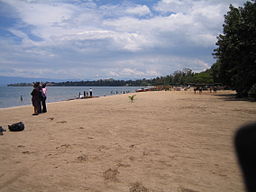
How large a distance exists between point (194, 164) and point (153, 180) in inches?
44.8

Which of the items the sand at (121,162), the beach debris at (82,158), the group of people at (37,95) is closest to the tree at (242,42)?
the sand at (121,162)

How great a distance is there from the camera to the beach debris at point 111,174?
359 centimetres

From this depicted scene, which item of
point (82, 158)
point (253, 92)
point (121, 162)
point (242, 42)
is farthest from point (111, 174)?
point (242, 42)

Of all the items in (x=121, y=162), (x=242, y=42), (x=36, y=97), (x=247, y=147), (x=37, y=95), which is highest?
(x=242, y=42)

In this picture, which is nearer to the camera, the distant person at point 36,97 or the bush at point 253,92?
the distant person at point 36,97

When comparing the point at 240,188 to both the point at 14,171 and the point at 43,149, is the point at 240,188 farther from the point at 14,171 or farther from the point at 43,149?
the point at 43,149

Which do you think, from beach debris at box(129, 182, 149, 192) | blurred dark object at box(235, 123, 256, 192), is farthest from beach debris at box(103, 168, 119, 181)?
blurred dark object at box(235, 123, 256, 192)

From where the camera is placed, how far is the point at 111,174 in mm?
3758

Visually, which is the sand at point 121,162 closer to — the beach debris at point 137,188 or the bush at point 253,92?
the beach debris at point 137,188

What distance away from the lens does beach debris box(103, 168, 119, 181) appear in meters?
3.59

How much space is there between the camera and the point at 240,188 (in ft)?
10.4

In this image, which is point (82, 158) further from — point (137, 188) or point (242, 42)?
point (242, 42)

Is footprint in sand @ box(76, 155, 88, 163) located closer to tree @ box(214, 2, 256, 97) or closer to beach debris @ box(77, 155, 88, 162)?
beach debris @ box(77, 155, 88, 162)

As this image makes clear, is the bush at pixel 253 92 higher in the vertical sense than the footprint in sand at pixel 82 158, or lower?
higher
